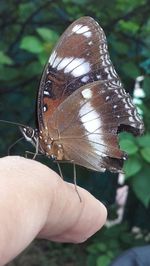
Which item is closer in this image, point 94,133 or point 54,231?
point 54,231

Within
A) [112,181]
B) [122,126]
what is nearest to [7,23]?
[112,181]

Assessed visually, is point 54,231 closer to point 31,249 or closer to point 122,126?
point 122,126

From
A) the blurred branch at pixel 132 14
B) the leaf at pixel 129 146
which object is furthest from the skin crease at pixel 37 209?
the blurred branch at pixel 132 14

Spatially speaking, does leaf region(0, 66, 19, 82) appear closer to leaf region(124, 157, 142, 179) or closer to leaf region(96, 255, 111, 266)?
leaf region(124, 157, 142, 179)

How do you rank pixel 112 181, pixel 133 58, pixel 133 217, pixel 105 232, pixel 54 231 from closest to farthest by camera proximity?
pixel 54 231
pixel 133 58
pixel 105 232
pixel 112 181
pixel 133 217


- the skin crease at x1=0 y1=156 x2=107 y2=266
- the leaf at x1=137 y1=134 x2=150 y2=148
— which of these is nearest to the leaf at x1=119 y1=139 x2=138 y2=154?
the leaf at x1=137 y1=134 x2=150 y2=148

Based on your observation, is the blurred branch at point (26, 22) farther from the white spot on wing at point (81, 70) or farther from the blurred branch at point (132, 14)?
the white spot on wing at point (81, 70)

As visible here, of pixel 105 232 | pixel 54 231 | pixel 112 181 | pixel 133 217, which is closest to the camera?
pixel 54 231
